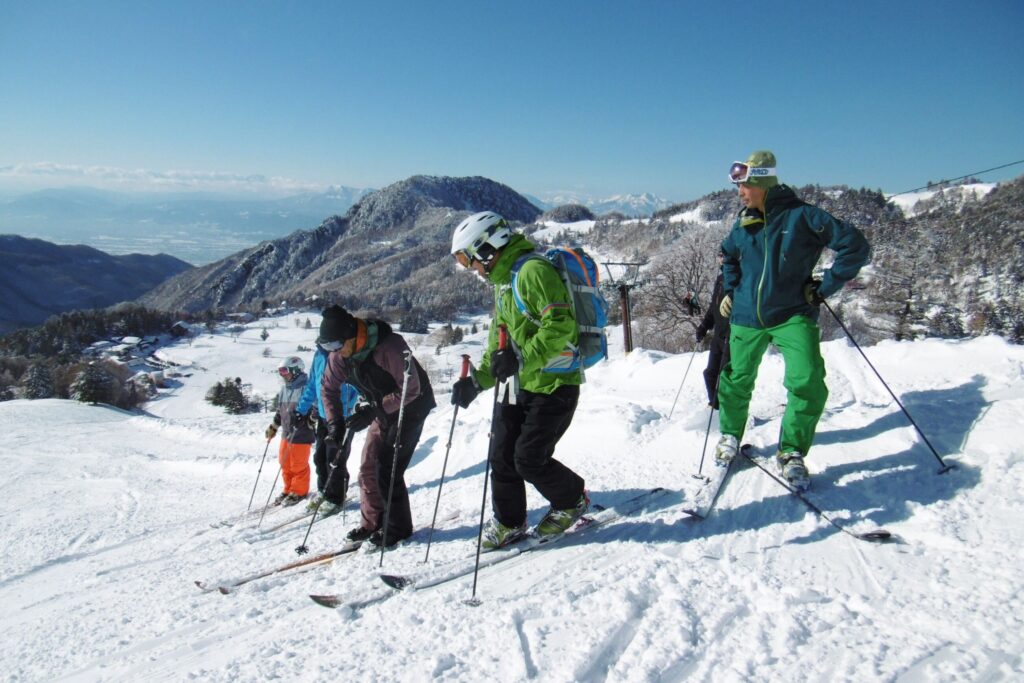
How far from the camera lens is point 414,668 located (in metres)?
2.53

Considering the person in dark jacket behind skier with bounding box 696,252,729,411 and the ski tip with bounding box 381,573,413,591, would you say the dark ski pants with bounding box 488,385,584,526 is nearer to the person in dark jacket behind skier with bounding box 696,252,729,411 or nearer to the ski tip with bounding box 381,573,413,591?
the ski tip with bounding box 381,573,413,591

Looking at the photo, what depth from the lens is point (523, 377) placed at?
11.8 feet

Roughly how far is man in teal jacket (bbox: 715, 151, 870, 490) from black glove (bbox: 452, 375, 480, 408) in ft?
7.25

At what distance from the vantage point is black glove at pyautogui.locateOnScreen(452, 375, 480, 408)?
373 cm

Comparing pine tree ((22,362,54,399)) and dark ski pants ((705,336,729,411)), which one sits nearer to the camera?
dark ski pants ((705,336,729,411))

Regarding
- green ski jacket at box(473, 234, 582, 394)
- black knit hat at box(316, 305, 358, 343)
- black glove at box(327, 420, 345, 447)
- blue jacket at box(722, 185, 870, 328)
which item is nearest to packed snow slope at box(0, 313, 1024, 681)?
black glove at box(327, 420, 345, 447)

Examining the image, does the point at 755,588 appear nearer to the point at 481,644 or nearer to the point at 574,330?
the point at 481,644

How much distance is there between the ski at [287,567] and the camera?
4090 millimetres

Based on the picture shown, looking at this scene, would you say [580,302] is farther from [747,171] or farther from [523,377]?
[747,171]

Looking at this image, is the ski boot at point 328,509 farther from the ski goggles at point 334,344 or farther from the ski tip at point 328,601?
the ski tip at point 328,601

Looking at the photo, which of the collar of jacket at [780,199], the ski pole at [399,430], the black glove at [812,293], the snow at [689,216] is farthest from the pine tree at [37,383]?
the snow at [689,216]

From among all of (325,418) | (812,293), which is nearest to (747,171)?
(812,293)

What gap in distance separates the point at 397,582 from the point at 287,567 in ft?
4.65

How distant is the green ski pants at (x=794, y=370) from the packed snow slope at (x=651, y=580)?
0.46 m
